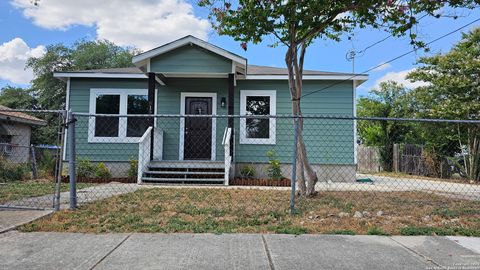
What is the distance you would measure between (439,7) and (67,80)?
1105cm

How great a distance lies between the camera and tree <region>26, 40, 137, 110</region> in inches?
1113

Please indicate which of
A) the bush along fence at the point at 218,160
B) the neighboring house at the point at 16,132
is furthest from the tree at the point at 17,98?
the bush along fence at the point at 218,160

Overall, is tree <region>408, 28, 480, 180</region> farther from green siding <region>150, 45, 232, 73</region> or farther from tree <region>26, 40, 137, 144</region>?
tree <region>26, 40, 137, 144</region>

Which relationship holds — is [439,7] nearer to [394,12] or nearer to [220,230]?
[394,12]

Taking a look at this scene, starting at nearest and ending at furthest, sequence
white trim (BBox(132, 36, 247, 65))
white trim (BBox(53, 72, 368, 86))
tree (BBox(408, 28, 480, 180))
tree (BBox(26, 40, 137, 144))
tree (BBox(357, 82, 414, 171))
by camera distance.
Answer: white trim (BBox(132, 36, 247, 65))
white trim (BBox(53, 72, 368, 86))
tree (BBox(408, 28, 480, 180))
tree (BBox(357, 82, 414, 171))
tree (BBox(26, 40, 137, 144))

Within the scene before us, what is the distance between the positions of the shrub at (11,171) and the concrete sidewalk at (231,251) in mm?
7131

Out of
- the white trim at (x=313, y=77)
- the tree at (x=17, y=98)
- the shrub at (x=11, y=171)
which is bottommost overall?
the shrub at (x=11, y=171)

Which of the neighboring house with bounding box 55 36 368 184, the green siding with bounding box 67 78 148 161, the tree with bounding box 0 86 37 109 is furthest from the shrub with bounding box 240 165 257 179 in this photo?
the tree with bounding box 0 86 37 109

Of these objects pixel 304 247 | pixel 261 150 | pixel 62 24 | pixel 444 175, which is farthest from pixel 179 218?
pixel 62 24

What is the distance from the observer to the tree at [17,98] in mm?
30062

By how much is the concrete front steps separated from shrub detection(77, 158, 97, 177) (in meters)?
1.90

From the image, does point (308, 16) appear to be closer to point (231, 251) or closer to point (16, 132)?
point (231, 251)

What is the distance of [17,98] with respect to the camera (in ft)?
101

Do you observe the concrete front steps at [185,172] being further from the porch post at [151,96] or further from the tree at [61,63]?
the tree at [61,63]
